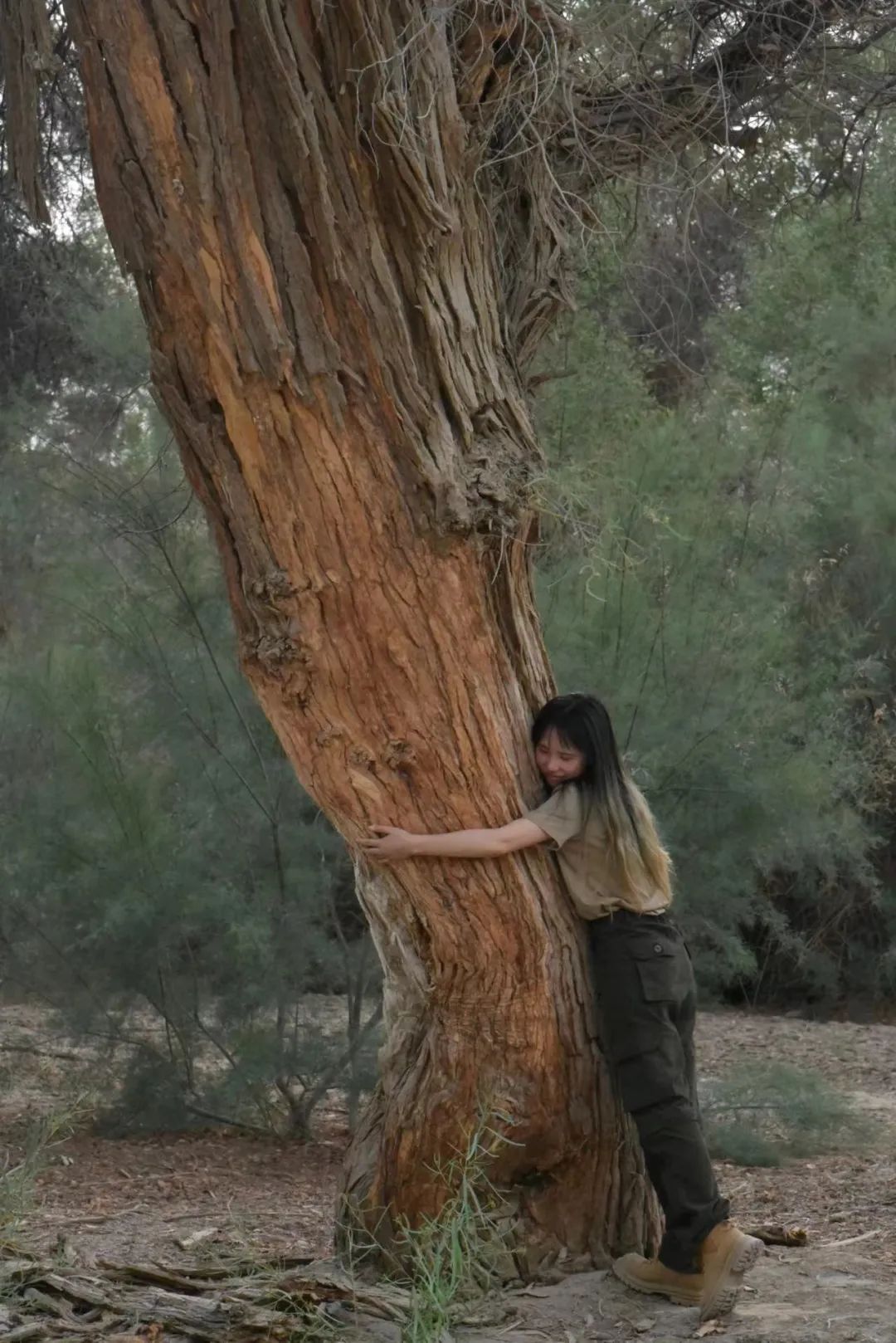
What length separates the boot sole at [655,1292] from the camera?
4156mm

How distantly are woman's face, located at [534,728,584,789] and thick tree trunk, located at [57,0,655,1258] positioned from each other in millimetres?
69

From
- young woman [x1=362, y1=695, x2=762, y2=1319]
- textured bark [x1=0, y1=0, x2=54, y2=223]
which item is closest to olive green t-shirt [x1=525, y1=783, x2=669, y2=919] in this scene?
young woman [x1=362, y1=695, x2=762, y2=1319]

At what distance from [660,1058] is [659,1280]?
57 centimetres

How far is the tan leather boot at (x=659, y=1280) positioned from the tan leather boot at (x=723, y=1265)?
1.5 inches

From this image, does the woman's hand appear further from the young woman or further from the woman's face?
the woman's face

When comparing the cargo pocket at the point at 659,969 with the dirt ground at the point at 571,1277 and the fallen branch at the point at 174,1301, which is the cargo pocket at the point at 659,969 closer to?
the dirt ground at the point at 571,1277

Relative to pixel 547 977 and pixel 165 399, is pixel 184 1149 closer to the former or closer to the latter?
pixel 547 977

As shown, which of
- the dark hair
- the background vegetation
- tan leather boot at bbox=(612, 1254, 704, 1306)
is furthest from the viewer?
the background vegetation

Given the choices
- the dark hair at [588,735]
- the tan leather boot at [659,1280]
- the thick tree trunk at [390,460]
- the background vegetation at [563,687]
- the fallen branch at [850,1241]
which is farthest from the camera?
the background vegetation at [563,687]

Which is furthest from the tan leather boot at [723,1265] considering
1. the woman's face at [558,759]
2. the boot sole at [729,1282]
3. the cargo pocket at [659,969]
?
the woman's face at [558,759]

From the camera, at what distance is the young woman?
13.6 feet

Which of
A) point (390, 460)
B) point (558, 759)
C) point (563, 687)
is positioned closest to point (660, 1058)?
point (558, 759)

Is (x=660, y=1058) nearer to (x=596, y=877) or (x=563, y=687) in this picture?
(x=596, y=877)

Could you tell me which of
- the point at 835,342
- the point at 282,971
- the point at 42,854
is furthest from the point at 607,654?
the point at 835,342
